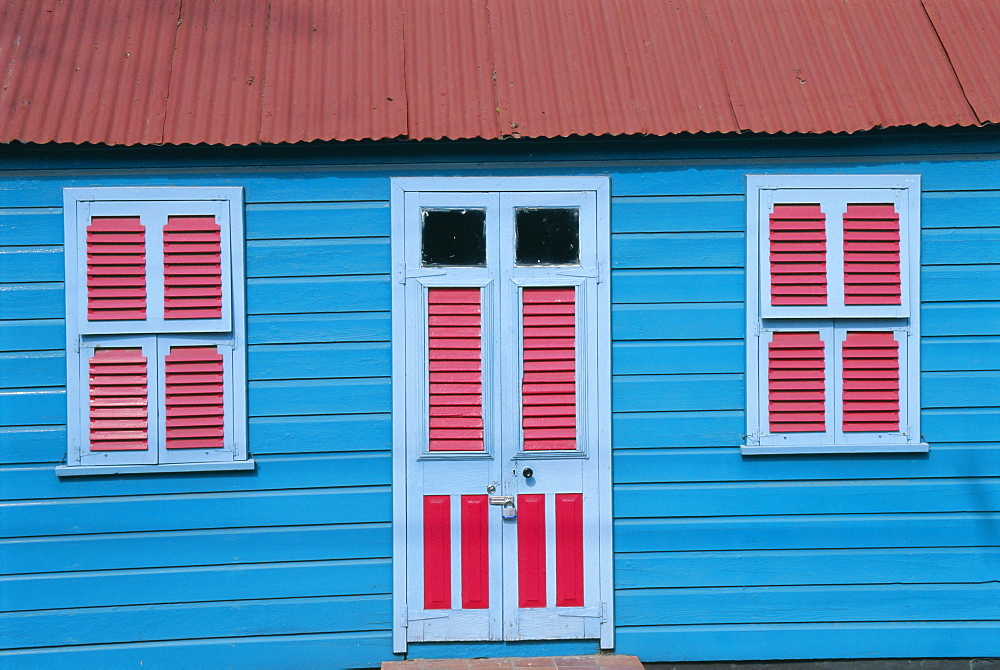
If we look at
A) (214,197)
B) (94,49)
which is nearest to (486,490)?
(214,197)

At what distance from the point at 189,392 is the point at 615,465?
2.11 m

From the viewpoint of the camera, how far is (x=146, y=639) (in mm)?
4160

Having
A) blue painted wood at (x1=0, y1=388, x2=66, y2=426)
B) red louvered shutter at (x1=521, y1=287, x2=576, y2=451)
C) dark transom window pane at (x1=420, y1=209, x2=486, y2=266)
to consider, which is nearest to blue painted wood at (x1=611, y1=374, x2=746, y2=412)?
Result: red louvered shutter at (x1=521, y1=287, x2=576, y2=451)

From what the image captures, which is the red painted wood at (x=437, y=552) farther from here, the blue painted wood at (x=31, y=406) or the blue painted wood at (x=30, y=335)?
the blue painted wood at (x=30, y=335)

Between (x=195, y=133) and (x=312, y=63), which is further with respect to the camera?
(x=312, y=63)

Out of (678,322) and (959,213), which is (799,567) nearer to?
(678,322)

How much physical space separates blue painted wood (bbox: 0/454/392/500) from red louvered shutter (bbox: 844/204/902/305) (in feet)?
8.07

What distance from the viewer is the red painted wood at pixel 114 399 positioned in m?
4.09

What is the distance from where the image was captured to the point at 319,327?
4.19m

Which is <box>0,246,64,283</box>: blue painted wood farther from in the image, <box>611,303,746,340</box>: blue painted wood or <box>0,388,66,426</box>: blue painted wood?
<box>611,303,746,340</box>: blue painted wood

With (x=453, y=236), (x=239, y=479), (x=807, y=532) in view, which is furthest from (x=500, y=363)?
(x=807, y=532)

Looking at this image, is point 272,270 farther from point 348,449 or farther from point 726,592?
point 726,592

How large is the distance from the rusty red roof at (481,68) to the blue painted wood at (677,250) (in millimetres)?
517

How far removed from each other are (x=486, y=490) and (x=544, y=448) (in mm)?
353
